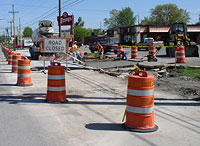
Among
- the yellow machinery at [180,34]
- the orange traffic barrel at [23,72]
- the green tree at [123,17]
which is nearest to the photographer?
the orange traffic barrel at [23,72]

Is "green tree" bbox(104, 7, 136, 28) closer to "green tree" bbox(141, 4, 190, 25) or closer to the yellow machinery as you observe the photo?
"green tree" bbox(141, 4, 190, 25)

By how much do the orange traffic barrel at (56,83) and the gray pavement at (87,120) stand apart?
0.27 m

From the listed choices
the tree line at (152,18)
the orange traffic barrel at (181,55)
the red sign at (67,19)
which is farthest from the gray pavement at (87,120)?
the tree line at (152,18)

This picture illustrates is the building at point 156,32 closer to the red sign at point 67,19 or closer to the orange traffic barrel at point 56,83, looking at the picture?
the red sign at point 67,19

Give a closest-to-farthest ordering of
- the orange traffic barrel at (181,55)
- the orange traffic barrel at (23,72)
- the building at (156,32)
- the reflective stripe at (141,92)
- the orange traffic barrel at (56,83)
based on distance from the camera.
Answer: the reflective stripe at (141,92)
the orange traffic barrel at (56,83)
the orange traffic barrel at (23,72)
the orange traffic barrel at (181,55)
the building at (156,32)

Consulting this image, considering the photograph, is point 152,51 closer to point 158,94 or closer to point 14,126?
point 158,94

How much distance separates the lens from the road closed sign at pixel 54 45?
12789mm

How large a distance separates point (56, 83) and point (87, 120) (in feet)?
6.89

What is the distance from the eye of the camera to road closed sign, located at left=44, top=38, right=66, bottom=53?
42.0ft

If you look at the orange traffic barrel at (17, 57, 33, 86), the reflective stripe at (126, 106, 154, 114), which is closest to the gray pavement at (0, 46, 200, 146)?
the reflective stripe at (126, 106, 154, 114)

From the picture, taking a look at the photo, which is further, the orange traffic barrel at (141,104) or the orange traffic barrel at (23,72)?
the orange traffic barrel at (23,72)

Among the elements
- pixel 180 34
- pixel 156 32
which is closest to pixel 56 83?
pixel 180 34

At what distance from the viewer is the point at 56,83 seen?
8156 millimetres

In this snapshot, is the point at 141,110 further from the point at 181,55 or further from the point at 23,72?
the point at 181,55
